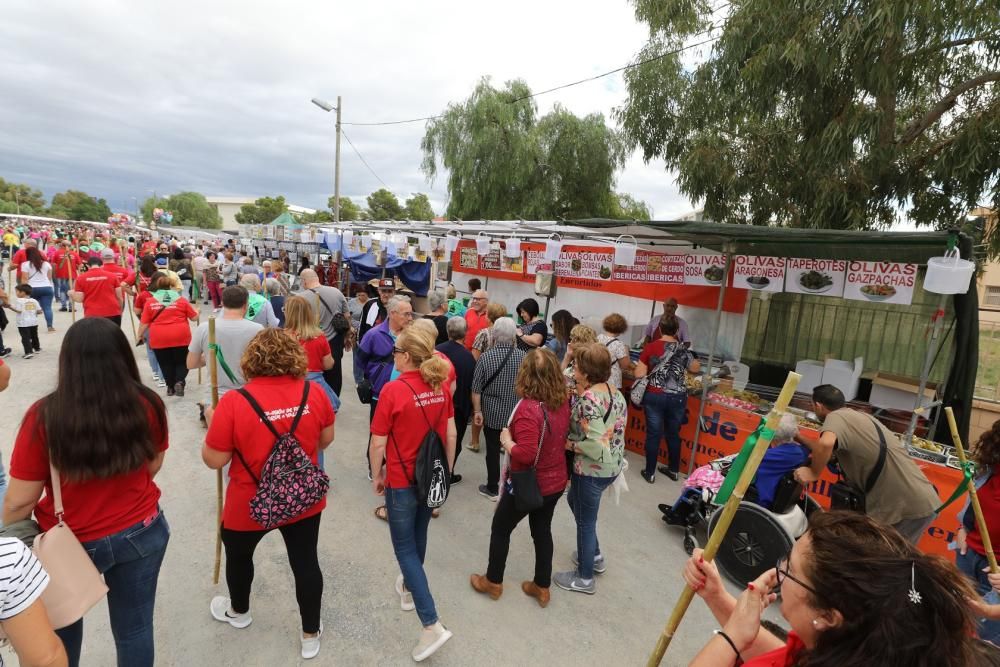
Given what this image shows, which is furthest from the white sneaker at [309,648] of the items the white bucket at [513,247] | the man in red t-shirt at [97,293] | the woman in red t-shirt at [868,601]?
the man in red t-shirt at [97,293]

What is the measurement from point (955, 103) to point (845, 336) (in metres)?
3.92

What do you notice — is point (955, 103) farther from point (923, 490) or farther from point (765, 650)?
point (765, 650)

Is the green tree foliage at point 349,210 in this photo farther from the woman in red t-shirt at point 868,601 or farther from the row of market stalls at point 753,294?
the woman in red t-shirt at point 868,601

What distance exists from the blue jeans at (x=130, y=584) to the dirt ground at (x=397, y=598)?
61cm

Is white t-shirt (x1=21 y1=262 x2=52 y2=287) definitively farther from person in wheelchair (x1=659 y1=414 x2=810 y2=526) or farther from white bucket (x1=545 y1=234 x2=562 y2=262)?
person in wheelchair (x1=659 y1=414 x2=810 y2=526)

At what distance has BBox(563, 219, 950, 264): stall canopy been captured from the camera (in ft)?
13.5

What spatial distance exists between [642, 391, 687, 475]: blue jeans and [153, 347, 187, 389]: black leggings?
5693 mm

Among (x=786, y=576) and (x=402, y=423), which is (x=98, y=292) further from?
(x=786, y=576)

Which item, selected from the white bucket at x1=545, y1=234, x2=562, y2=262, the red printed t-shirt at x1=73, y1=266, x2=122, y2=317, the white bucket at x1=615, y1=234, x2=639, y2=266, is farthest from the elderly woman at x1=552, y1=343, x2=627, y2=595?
the red printed t-shirt at x1=73, y1=266, x2=122, y2=317

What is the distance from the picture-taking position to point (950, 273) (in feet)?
12.7

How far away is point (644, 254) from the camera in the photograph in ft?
20.9

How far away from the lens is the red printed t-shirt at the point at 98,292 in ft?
23.1

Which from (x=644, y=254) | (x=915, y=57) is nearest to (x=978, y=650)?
(x=644, y=254)

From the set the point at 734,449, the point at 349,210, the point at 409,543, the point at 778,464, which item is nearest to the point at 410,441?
the point at 409,543
